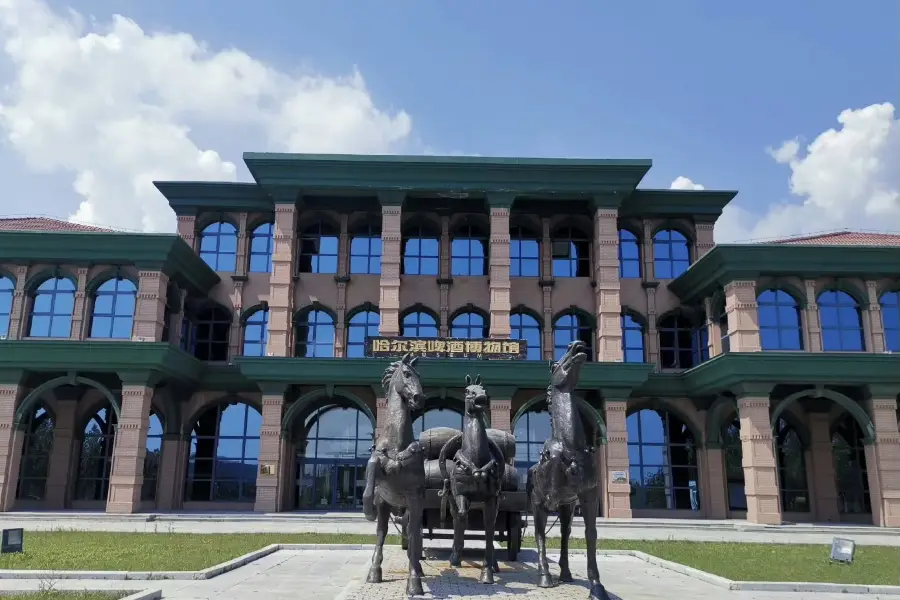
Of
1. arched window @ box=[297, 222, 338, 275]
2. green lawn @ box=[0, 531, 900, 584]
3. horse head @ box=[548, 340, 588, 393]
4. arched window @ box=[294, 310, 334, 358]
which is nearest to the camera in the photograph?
horse head @ box=[548, 340, 588, 393]

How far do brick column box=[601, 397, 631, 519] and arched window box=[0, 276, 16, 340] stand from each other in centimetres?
2376

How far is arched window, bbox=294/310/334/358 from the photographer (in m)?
31.5

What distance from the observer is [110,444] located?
30.1 metres

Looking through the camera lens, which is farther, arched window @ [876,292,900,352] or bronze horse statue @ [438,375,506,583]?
arched window @ [876,292,900,352]

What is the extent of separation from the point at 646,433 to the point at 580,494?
892 inches

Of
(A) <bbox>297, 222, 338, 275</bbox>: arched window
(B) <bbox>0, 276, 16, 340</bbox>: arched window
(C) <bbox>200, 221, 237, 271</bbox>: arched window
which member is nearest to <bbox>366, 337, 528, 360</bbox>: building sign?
(A) <bbox>297, 222, 338, 275</bbox>: arched window

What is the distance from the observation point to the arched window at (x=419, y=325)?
31.9m

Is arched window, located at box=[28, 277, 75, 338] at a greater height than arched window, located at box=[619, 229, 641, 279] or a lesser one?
lesser

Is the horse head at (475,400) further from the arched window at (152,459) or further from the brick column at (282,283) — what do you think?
the arched window at (152,459)

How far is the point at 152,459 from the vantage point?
3002 cm

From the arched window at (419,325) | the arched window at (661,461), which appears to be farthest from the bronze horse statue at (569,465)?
the arched window at (419,325)

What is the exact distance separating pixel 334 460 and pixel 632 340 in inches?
569

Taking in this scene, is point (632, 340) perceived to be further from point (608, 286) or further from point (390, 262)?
point (390, 262)

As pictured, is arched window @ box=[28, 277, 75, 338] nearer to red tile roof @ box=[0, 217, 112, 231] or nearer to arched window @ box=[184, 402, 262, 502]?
Answer: red tile roof @ box=[0, 217, 112, 231]
